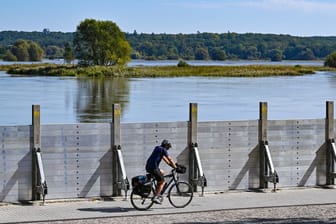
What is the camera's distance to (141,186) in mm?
14102

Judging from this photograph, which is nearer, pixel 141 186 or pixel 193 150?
pixel 141 186

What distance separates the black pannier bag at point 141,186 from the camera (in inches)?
553

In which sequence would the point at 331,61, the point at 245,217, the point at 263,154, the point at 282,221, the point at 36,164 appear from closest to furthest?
the point at 282,221 < the point at 245,217 < the point at 36,164 < the point at 263,154 < the point at 331,61

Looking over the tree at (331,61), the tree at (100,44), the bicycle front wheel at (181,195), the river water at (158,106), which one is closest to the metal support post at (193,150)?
the bicycle front wheel at (181,195)

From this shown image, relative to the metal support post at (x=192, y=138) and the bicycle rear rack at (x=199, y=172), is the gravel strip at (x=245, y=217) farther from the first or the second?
the metal support post at (x=192, y=138)

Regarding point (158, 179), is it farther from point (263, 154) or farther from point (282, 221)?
point (263, 154)

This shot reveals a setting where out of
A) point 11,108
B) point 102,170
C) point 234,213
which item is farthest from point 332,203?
point 11,108

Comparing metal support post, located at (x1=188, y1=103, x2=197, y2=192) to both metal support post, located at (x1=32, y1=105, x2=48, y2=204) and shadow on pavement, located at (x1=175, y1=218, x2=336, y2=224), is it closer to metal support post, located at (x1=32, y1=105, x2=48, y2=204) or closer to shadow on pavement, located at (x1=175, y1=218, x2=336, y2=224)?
metal support post, located at (x1=32, y1=105, x2=48, y2=204)

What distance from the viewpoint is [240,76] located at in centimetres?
13012

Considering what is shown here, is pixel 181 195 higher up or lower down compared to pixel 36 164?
lower down

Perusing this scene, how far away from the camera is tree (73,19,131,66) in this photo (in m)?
145

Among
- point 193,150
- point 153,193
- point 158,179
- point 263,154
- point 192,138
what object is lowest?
point 153,193

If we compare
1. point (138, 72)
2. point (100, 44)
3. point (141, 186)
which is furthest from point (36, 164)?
point (100, 44)

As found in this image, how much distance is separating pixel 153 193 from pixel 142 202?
279mm
